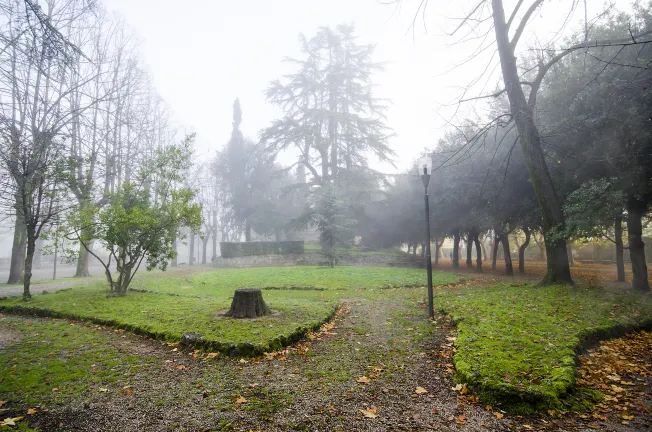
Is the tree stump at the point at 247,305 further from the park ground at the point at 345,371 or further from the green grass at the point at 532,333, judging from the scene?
the green grass at the point at 532,333

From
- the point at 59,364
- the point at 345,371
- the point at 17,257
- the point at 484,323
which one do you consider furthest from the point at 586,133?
the point at 17,257

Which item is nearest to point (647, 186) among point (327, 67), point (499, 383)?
point (499, 383)

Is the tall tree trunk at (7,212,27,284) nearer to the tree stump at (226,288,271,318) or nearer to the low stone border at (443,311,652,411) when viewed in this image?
the tree stump at (226,288,271,318)

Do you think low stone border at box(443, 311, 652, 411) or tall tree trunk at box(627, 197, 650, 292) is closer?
low stone border at box(443, 311, 652, 411)

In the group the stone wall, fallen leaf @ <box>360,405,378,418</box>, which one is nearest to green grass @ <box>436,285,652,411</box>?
fallen leaf @ <box>360,405,378,418</box>

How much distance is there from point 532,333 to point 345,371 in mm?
3168

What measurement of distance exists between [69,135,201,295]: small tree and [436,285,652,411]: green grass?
8.42 m

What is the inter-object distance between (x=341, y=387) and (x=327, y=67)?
31975 mm

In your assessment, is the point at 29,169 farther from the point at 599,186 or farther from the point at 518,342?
the point at 599,186

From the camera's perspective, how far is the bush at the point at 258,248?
1188 inches

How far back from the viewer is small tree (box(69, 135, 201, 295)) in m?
10.3

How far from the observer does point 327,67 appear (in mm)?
31797

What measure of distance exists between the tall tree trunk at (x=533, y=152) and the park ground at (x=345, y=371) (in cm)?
223

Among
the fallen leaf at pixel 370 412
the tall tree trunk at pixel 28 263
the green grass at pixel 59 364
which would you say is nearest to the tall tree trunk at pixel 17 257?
the tall tree trunk at pixel 28 263
